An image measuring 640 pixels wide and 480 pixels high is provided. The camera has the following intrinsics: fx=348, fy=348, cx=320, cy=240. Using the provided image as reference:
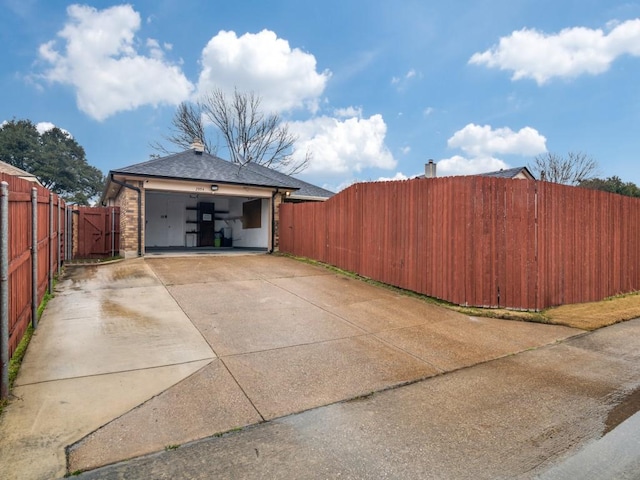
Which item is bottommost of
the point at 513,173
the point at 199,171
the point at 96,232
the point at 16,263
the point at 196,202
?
the point at 16,263

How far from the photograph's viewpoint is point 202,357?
151 inches

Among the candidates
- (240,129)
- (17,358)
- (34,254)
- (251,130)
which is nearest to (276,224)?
(34,254)

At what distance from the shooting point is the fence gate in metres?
12.9

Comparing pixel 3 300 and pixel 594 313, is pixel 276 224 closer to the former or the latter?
pixel 594 313

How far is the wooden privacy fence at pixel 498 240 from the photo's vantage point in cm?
627

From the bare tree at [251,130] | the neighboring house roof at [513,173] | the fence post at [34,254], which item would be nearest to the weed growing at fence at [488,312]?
the fence post at [34,254]

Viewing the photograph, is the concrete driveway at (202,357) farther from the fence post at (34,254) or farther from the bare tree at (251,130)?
the bare tree at (251,130)

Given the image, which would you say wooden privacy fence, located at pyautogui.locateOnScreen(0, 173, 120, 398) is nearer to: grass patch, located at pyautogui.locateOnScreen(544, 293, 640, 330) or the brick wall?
grass patch, located at pyautogui.locateOnScreen(544, 293, 640, 330)

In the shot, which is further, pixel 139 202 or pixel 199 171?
pixel 199 171

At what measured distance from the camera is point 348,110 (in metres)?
21.4

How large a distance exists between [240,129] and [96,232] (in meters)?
19.2

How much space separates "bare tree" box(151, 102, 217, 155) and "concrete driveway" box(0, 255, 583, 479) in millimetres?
24707

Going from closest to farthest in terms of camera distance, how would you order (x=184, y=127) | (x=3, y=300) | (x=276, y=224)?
1. (x=3, y=300)
2. (x=276, y=224)
3. (x=184, y=127)

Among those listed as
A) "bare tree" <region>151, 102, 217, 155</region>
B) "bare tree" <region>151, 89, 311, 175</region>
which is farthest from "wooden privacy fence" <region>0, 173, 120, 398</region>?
"bare tree" <region>151, 89, 311, 175</region>
